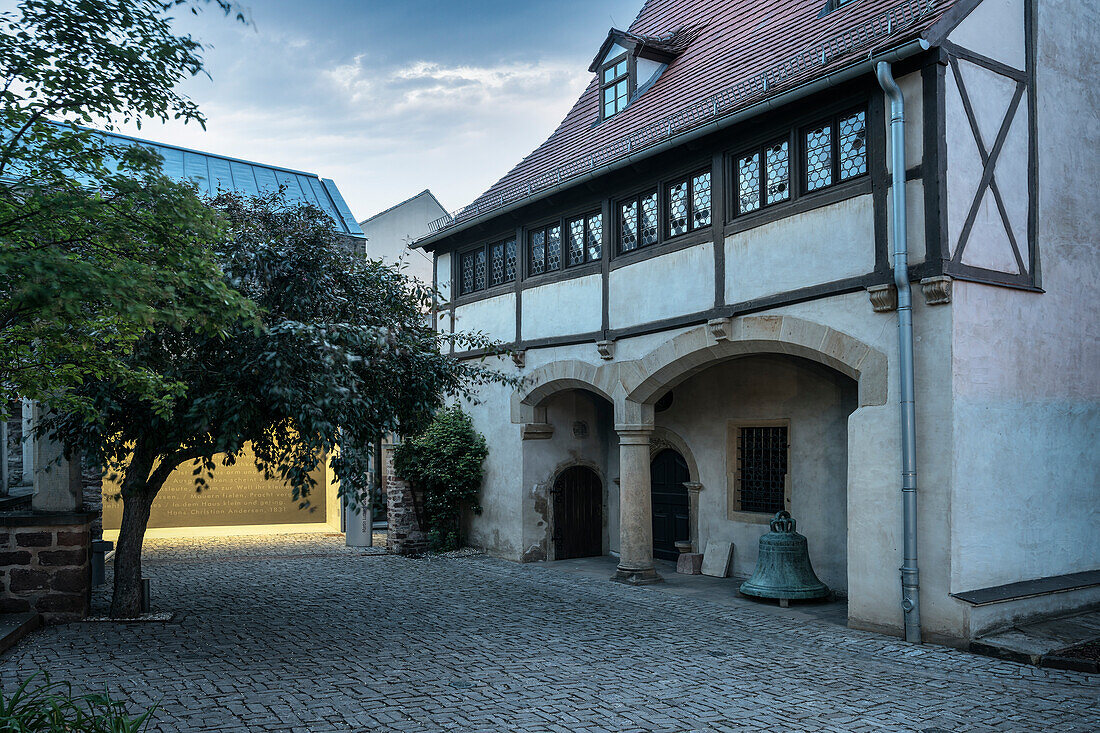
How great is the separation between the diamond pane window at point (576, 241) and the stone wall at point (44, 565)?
24.2 ft

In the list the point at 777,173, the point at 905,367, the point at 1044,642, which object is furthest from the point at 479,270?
the point at 1044,642

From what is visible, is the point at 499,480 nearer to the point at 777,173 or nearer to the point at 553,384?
Answer: the point at 553,384

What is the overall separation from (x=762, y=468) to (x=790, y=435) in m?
0.74

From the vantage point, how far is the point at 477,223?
1446cm

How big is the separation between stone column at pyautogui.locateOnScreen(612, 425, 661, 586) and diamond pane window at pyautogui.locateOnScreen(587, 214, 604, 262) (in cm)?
261

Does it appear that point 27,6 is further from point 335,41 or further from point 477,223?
point 477,223

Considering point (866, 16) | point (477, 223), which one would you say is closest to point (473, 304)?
point (477, 223)

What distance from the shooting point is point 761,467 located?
11.8 metres

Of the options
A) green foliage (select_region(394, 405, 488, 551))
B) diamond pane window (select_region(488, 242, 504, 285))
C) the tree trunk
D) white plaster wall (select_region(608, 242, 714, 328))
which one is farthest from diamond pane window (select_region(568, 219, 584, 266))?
the tree trunk

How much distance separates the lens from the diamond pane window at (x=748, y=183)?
391 inches

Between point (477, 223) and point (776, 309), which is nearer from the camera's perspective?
point (776, 309)

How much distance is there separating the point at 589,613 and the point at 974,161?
20.0 ft

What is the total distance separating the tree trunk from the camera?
29.1 feet

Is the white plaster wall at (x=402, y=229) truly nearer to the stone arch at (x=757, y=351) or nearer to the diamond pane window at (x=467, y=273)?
the diamond pane window at (x=467, y=273)
